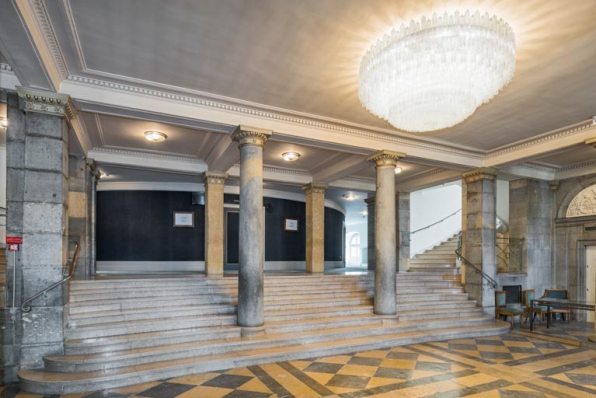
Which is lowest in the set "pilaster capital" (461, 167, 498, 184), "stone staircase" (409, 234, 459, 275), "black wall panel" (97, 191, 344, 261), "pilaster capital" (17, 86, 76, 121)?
"stone staircase" (409, 234, 459, 275)

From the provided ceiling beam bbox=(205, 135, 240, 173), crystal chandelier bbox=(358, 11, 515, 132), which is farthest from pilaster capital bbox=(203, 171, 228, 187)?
crystal chandelier bbox=(358, 11, 515, 132)

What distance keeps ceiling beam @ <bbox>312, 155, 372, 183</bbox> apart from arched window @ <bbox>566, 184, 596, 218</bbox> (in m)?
5.47

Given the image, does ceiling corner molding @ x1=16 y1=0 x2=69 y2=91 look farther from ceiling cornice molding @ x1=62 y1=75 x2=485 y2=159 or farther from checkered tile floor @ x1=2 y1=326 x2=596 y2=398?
checkered tile floor @ x1=2 y1=326 x2=596 y2=398

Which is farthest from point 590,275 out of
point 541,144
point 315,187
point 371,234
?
point 315,187

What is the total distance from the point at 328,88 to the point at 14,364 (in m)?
5.38

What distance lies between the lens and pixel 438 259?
12836 millimetres

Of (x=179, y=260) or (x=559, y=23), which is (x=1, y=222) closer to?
(x=179, y=260)

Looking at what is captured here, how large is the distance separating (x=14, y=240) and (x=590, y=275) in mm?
11666

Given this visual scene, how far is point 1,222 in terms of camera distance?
8633 mm

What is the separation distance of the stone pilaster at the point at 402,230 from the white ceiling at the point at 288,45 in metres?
6.58

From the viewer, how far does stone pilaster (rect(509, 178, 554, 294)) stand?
32.7 ft

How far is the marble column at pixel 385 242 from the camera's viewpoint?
24.1 ft

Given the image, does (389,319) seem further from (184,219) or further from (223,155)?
(184,219)

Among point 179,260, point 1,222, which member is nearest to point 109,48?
point 1,222
